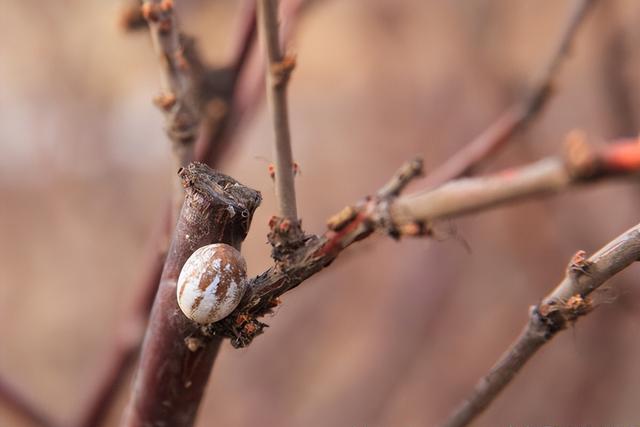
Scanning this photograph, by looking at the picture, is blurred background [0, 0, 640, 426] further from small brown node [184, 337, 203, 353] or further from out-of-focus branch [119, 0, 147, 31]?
small brown node [184, 337, 203, 353]

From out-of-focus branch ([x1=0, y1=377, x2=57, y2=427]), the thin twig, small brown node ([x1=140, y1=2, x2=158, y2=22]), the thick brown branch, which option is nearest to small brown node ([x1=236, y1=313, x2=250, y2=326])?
the thin twig

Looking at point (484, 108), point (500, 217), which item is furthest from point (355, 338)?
point (484, 108)

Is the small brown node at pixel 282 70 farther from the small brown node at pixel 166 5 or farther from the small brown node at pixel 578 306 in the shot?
the small brown node at pixel 578 306

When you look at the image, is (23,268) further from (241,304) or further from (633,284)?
(241,304)

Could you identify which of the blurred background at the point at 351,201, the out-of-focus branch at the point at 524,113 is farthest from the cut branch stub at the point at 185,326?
the blurred background at the point at 351,201

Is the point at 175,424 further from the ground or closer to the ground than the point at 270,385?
closer to the ground

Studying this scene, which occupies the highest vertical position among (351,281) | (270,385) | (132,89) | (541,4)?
(132,89)
